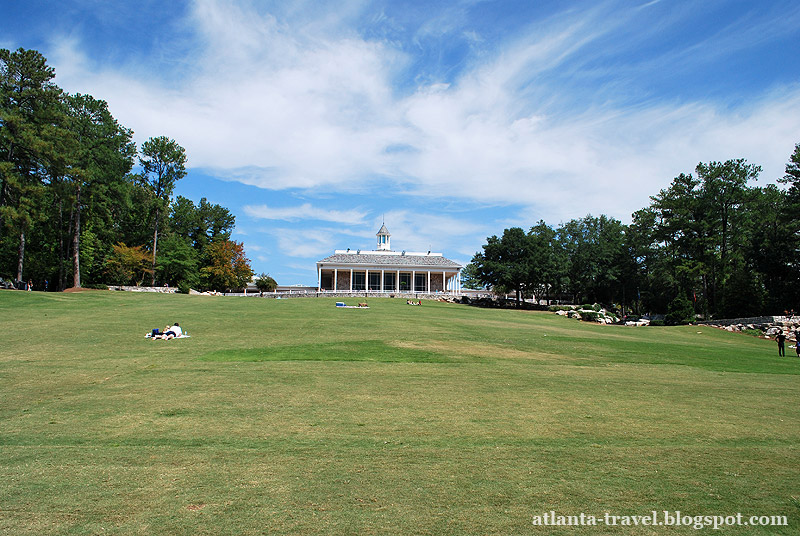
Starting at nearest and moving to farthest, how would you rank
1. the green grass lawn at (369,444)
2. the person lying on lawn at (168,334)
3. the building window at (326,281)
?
the green grass lawn at (369,444), the person lying on lawn at (168,334), the building window at (326,281)

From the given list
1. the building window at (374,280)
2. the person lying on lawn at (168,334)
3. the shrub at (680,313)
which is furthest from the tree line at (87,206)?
the shrub at (680,313)

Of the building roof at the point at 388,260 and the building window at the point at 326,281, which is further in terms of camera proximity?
the building window at the point at 326,281

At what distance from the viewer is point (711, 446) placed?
7.43 m

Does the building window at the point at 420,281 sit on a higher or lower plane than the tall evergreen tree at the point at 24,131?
lower

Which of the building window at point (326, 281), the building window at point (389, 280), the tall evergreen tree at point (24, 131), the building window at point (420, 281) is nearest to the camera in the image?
the tall evergreen tree at point (24, 131)

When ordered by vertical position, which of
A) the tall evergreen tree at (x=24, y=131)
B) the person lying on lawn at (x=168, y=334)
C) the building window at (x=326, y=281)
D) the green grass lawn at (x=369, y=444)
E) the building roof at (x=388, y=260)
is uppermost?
the tall evergreen tree at (x=24, y=131)

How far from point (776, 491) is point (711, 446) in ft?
5.79

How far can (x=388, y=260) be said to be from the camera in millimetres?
89688

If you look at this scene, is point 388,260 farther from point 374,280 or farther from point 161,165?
point 161,165

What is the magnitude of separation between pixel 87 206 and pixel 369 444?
6055 cm

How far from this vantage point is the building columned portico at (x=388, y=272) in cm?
8712

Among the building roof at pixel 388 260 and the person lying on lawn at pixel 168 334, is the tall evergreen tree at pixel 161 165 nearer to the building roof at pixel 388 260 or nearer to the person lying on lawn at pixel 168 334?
the building roof at pixel 388 260

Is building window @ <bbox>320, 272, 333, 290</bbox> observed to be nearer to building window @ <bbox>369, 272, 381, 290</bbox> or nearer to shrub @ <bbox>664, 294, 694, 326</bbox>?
building window @ <bbox>369, 272, 381, 290</bbox>

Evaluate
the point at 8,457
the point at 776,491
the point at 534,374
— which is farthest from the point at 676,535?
the point at 534,374
